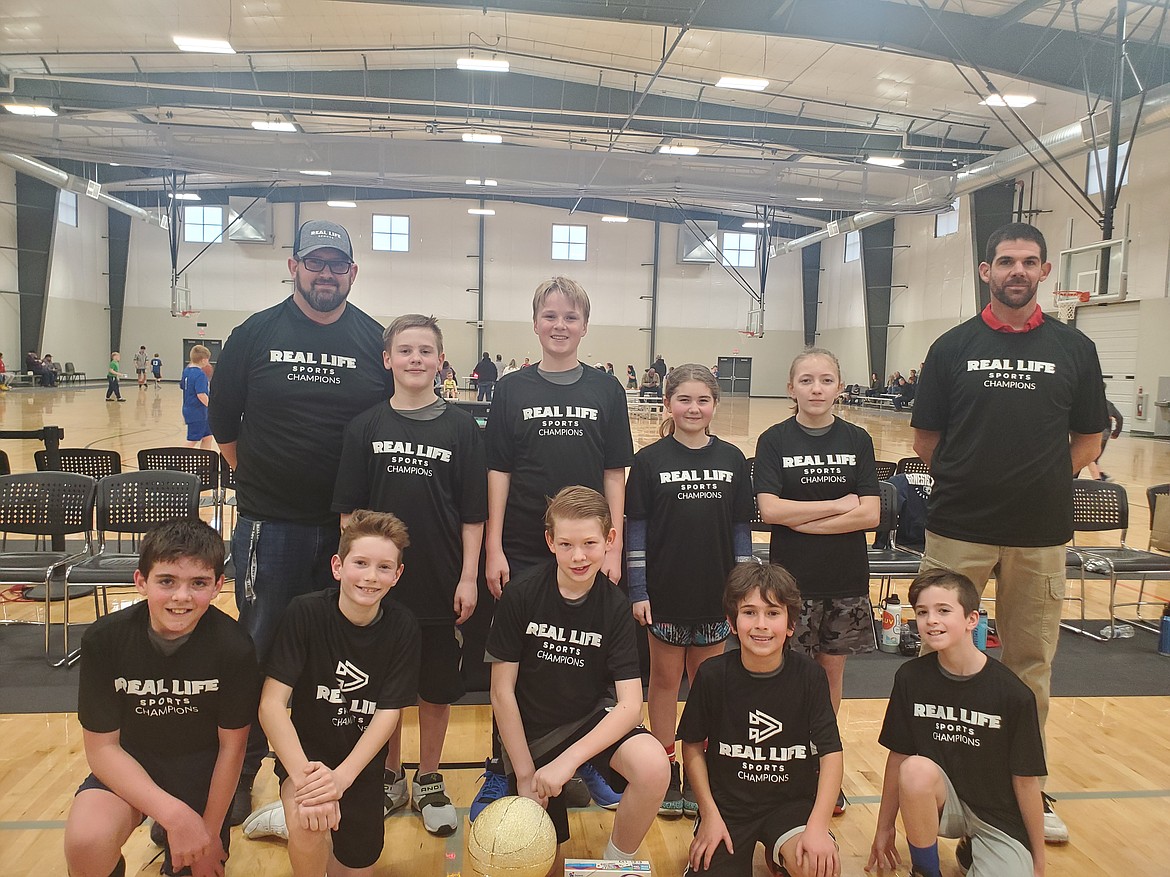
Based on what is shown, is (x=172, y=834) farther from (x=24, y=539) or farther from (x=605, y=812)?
(x=24, y=539)

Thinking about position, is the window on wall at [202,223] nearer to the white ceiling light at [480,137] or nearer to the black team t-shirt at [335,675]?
the white ceiling light at [480,137]

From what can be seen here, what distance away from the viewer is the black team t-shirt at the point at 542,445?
2.71 metres

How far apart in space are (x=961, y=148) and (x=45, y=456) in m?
19.1

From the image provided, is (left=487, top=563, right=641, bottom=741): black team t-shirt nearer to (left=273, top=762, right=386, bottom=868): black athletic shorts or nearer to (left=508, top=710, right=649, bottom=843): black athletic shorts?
(left=508, top=710, right=649, bottom=843): black athletic shorts

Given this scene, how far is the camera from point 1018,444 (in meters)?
2.73

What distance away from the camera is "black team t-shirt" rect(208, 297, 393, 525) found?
8.89ft

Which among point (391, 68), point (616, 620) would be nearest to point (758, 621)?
point (616, 620)

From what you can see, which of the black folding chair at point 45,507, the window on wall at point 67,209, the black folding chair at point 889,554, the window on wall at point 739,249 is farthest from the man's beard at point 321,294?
the window on wall at point 739,249

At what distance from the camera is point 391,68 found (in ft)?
53.8

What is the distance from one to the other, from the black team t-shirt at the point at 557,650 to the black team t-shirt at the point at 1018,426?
1382 mm

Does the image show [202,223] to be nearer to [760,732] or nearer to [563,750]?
[563,750]

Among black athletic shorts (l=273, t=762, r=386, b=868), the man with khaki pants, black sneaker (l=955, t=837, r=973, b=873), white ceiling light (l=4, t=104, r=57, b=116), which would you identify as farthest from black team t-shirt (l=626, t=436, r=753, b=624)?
white ceiling light (l=4, t=104, r=57, b=116)

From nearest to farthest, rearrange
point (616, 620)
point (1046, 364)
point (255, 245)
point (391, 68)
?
1. point (616, 620)
2. point (1046, 364)
3. point (391, 68)
4. point (255, 245)

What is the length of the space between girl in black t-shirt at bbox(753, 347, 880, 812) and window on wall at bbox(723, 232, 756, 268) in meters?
26.6
